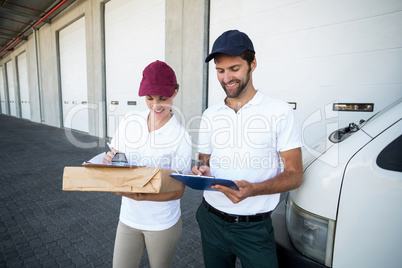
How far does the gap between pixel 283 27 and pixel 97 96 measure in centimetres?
776

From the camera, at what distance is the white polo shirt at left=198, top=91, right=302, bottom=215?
122 centimetres

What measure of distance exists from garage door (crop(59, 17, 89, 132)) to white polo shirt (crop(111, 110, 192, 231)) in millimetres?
10142

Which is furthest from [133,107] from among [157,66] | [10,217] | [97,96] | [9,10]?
[9,10]

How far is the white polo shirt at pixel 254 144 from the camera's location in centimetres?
122

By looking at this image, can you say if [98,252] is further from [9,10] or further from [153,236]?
[9,10]

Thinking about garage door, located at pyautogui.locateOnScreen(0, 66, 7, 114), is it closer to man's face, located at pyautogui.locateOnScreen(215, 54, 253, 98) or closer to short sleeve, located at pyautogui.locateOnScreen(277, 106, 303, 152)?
man's face, located at pyautogui.locateOnScreen(215, 54, 253, 98)

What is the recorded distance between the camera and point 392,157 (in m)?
1.04

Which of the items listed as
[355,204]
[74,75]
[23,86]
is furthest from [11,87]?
[355,204]

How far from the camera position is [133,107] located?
25.4 feet

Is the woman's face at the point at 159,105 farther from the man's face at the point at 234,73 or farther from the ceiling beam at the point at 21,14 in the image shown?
the ceiling beam at the point at 21,14

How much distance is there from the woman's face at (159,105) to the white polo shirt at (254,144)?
1.18 feet

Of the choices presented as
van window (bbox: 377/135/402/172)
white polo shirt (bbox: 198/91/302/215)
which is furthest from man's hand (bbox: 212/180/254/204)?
van window (bbox: 377/135/402/172)

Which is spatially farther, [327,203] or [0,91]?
[0,91]

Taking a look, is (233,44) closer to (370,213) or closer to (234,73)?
(234,73)
